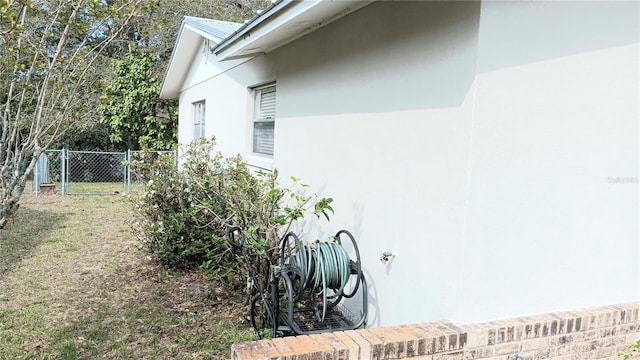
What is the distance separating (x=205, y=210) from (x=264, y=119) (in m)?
2.33

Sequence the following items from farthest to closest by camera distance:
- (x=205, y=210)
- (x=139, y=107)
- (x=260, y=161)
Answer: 1. (x=139, y=107)
2. (x=260, y=161)
3. (x=205, y=210)

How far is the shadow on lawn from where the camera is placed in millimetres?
6949

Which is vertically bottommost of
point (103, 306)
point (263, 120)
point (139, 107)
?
point (103, 306)

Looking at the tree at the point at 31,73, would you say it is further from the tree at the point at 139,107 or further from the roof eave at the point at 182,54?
the tree at the point at 139,107

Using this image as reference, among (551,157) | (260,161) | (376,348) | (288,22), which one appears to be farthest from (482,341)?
(260,161)

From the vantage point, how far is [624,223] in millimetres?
3361

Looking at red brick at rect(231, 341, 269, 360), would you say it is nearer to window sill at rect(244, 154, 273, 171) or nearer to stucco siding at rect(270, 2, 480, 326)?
stucco siding at rect(270, 2, 480, 326)

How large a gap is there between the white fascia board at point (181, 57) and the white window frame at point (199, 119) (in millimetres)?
1107

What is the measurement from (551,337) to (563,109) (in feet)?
4.85

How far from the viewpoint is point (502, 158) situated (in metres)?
2.88

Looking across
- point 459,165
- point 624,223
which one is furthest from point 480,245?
point 624,223

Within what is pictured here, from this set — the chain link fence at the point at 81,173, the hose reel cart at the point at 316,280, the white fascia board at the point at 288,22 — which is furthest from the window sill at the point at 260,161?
the chain link fence at the point at 81,173

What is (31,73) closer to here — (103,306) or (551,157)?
(103,306)

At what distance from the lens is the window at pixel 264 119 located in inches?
Answer: 272
